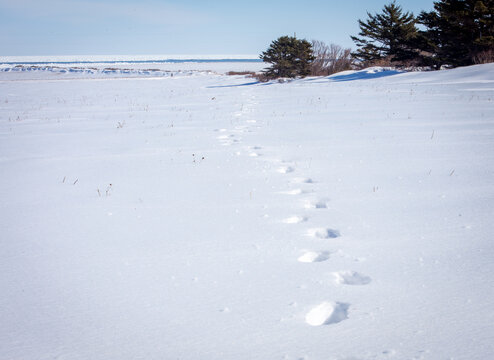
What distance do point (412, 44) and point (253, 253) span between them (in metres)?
30.6

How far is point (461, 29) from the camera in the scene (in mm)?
20750

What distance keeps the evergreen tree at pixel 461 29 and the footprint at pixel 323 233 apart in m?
24.0

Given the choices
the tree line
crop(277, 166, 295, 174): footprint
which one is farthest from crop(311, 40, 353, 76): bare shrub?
crop(277, 166, 295, 174): footprint

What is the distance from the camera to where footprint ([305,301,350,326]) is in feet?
4.63

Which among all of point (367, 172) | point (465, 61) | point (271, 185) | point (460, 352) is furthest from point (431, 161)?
point (465, 61)

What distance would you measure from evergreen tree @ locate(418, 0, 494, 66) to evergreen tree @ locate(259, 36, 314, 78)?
10.7m

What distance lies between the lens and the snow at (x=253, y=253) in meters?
1.32

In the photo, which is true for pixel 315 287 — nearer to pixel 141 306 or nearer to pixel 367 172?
pixel 141 306

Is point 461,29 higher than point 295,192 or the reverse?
higher

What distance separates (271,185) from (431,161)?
2062 mm

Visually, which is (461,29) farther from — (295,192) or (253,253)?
(253,253)

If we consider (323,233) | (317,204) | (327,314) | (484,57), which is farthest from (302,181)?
(484,57)

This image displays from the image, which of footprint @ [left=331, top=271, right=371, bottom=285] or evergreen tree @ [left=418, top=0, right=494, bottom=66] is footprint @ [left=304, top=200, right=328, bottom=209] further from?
evergreen tree @ [left=418, top=0, right=494, bottom=66]

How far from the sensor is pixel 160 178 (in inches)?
141
